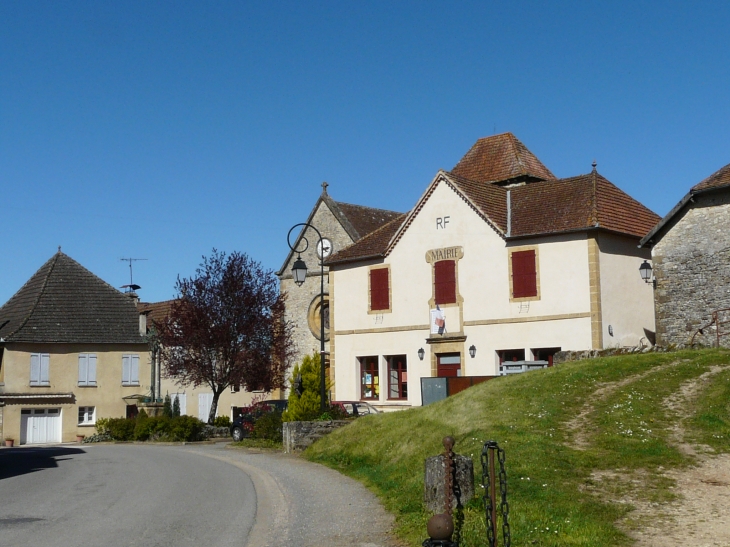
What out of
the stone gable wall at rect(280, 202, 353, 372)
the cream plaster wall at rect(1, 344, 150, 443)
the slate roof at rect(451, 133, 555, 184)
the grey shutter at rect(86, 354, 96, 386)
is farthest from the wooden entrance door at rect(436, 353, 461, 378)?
the grey shutter at rect(86, 354, 96, 386)

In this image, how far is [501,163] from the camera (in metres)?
38.5

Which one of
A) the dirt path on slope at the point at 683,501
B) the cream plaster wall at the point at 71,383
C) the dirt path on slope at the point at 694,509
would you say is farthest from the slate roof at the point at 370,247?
the dirt path on slope at the point at 694,509

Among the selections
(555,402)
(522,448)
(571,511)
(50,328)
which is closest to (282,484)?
(522,448)

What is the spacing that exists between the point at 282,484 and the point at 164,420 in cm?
1971

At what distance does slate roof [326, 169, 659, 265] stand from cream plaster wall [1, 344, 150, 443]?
17.5 m

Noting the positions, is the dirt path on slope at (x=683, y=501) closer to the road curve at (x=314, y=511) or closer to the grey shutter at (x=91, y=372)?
the road curve at (x=314, y=511)

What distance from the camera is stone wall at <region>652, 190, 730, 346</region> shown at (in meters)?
26.8

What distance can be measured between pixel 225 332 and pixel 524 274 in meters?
13.7

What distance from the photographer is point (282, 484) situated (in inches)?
635

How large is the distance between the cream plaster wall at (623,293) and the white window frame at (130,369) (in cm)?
2631

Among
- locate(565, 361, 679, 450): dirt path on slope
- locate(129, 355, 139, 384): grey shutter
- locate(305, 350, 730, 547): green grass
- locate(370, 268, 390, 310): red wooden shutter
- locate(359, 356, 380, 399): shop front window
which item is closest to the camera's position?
locate(305, 350, 730, 547): green grass

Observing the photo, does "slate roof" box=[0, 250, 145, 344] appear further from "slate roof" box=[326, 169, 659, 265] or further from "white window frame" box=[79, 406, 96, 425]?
"slate roof" box=[326, 169, 659, 265]

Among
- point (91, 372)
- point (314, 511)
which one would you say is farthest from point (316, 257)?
point (314, 511)

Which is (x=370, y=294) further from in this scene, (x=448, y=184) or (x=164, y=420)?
(x=164, y=420)
